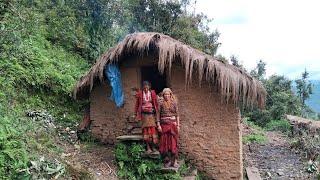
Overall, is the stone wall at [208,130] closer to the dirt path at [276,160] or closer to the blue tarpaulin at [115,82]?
the blue tarpaulin at [115,82]

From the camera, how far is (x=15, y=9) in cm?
1016

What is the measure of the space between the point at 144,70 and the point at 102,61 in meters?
1.15

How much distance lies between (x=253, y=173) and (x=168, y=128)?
348 cm

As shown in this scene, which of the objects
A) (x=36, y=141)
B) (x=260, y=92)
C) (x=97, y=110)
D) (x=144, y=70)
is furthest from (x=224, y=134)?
(x=36, y=141)

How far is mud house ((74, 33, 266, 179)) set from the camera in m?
9.30

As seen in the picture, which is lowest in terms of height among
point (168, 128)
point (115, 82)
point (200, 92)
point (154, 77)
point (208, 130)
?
point (208, 130)

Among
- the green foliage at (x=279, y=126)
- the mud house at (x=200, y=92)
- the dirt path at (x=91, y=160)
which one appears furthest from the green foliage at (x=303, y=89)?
the dirt path at (x=91, y=160)

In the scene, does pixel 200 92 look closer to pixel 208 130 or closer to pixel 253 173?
pixel 208 130

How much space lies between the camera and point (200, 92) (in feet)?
31.6

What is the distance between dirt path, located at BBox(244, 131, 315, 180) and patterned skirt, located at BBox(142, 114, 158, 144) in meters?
3.79

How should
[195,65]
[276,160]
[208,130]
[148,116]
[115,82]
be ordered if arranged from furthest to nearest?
1. [276,160]
2. [115,82]
3. [208,130]
4. [195,65]
5. [148,116]

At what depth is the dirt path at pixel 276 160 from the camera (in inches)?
454

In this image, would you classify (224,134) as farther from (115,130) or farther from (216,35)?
(216,35)

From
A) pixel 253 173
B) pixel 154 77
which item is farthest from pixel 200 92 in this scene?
pixel 253 173
